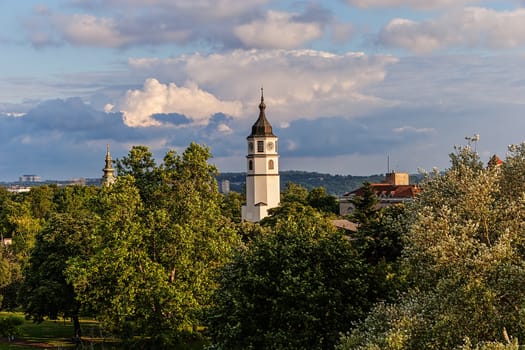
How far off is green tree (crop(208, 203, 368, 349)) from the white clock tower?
80.4 metres

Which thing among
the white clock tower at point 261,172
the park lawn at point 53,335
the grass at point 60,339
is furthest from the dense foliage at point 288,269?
the white clock tower at point 261,172

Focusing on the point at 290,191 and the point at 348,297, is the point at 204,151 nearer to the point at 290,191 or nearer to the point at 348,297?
the point at 348,297

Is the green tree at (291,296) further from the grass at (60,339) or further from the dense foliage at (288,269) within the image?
the grass at (60,339)

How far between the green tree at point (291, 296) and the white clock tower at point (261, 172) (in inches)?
3165

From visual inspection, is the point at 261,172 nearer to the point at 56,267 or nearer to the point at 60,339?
the point at 60,339

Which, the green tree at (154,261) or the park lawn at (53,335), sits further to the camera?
the park lawn at (53,335)

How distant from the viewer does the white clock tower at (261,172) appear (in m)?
109

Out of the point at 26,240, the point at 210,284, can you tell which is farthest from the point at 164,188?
the point at 26,240

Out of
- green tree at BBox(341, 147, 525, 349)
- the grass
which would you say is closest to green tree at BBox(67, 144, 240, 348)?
the grass

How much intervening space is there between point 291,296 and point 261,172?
84.2m

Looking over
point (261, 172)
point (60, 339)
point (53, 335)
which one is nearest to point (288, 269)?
point (60, 339)

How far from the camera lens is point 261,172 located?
360ft

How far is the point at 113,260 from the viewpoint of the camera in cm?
3497

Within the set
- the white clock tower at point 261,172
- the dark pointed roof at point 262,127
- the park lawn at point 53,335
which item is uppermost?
the dark pointed roof at point 262,127
